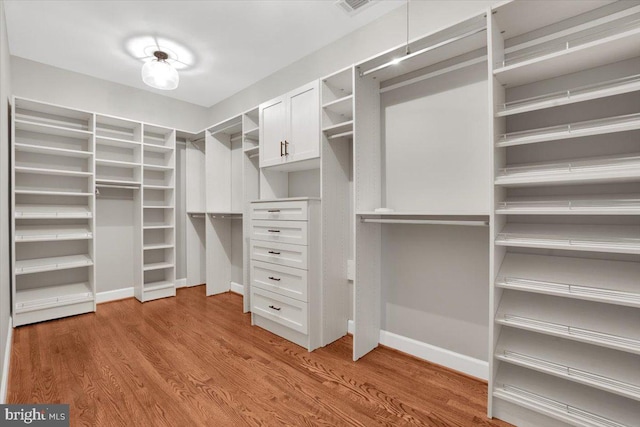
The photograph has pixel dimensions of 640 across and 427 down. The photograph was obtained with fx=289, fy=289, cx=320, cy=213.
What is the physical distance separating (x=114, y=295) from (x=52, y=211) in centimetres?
130

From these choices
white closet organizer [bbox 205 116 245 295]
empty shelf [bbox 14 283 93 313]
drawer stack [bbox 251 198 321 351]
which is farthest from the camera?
white closet organizer [bbox 205 116 245 295]

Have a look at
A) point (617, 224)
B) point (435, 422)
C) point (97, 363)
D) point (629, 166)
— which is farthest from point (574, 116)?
point (97, 363)

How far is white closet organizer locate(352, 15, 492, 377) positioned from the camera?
6.69 feet

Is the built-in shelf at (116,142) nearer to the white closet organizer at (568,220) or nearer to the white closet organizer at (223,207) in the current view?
the white closet organizer at (223,207)

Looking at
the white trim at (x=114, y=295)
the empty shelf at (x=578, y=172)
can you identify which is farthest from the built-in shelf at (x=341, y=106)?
the white trim at (x=114, y=295)

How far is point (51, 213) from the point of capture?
3154 mm

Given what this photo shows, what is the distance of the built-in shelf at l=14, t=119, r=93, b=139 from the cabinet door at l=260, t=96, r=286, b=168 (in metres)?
2.08

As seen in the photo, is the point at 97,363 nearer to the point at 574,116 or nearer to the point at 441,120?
the point at 441,120

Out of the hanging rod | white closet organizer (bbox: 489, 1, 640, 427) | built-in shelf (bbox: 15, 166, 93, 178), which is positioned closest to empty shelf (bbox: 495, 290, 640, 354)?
white closet organizer (bbox: 489, 1, 640, 427)

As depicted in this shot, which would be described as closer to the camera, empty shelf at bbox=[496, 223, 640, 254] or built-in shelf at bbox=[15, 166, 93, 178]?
empty shelf at bbox=[496, 223, 640, 254]

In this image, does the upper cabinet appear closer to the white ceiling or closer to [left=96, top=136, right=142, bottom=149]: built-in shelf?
the white ceiling

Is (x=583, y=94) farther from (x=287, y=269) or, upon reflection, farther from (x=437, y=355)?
(x=287, y=269)

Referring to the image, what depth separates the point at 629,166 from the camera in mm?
1331

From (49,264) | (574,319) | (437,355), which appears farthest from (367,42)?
(49,264)
